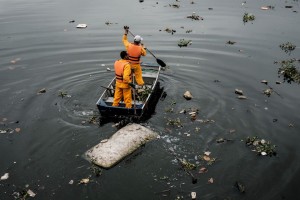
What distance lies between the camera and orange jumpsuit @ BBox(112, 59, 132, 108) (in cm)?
1311

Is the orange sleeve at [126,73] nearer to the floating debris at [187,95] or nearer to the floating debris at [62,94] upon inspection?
the floating debris at [187,95]

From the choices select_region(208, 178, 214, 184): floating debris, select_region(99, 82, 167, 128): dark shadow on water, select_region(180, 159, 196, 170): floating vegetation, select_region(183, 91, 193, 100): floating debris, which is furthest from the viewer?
select_region(183, 91, 193, 100): floating debris

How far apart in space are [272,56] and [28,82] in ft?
46.1

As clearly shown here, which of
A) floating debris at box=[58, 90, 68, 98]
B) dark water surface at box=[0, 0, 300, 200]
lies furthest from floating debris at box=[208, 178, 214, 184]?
floating debris at box=[58, 90, 68, 98]

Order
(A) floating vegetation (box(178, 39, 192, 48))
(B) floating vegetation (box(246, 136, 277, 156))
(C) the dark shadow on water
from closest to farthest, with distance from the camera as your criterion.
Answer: (B) floating vegetation (box(246, 136, 277, 156)) < (C) the dark shadow on water < (A) floating vegetation (box(178, 39, 192, 48))

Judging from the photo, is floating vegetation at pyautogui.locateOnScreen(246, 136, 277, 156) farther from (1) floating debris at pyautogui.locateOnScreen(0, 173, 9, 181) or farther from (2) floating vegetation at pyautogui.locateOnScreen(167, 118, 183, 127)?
(1) floating debris at pyautogui.locateOnScreen(0, 173, 9, 181)

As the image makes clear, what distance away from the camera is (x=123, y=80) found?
13.4 meters

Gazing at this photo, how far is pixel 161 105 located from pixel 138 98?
1098 mm

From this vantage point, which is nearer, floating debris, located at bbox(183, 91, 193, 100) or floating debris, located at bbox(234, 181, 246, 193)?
floating debris, located at bbox(234, 181, 246, 193)

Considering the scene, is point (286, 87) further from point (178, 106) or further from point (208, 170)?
point (208, 170)

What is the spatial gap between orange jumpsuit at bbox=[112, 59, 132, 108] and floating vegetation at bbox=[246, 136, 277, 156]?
510 centimetres

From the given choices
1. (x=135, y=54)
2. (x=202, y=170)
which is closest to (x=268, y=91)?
(x=135, y=54)

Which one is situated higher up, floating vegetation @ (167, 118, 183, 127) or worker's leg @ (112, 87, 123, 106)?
worker's leg @ (112, 87, 123, 106)

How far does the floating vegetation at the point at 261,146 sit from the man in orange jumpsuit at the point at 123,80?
5.10 meters
